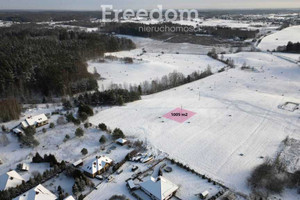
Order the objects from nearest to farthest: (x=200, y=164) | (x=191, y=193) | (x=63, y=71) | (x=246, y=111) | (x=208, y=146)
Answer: (x=191, y=193), (x=200, y=164), (x=208, y=146), (x=246, y=111), (x=63, y=71)

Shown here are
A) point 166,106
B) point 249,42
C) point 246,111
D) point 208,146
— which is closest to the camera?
point 208,146

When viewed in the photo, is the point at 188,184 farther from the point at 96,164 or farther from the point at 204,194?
the point at 96,164

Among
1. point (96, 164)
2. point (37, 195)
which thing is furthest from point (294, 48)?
point (37, 195)

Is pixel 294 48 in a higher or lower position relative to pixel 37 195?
higher

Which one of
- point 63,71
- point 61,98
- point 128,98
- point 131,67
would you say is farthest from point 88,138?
point 131,67

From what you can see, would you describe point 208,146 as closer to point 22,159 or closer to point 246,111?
point 246,111

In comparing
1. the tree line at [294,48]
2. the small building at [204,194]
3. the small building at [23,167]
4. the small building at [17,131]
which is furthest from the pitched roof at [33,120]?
the tree line at [294,48]

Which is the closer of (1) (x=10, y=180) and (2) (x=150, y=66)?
(1) (x=10, y=180)

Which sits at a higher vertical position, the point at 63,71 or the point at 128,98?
the point at 63,71
